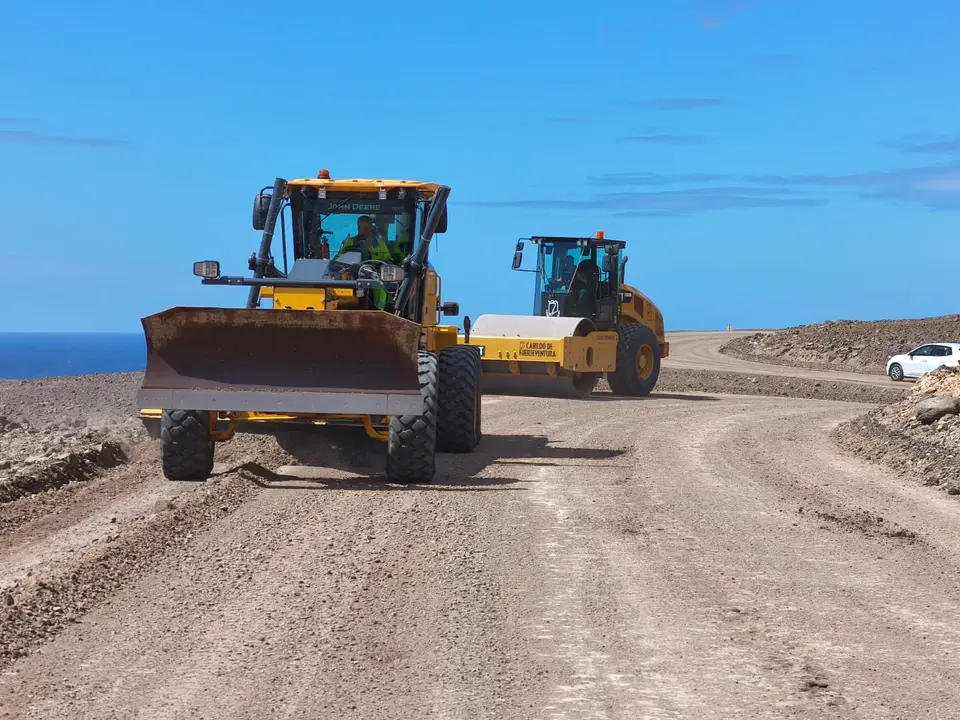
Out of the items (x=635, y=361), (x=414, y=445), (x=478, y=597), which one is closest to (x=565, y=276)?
(x=635, y=361)

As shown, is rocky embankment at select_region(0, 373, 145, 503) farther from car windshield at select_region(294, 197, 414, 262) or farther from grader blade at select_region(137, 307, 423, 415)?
car windshield at select_region(294, 197, 414, 262)

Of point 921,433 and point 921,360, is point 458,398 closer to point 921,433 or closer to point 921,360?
point 921,433

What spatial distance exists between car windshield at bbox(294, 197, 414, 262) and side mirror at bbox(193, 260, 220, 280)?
1.30 m

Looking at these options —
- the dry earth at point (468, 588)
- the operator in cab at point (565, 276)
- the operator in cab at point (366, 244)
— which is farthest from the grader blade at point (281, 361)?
the operator in cab at point (565, 276)

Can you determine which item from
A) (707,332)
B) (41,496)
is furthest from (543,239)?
(707,332)

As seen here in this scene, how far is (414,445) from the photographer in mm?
10750

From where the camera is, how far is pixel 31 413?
56.3ft

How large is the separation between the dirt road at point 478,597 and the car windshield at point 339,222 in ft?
7.70

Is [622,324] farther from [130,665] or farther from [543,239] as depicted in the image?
[130,665]

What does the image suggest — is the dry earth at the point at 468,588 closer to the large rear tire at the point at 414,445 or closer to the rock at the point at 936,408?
the large rear tire at the point at 414,445

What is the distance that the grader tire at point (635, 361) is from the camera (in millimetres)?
25891

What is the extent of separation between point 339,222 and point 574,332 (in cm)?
1096

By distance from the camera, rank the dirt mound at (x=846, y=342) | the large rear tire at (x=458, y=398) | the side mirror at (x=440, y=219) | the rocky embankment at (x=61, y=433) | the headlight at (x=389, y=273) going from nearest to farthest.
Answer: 1. the rocky embankment at (x=61, y=433)
2. the headlight at (x=389, y=273)
3. the large rear tire at (x=458, y=398)
4. the side mirror at (x=440, y=219)
5. the dirt mound at (x=846, y=342)

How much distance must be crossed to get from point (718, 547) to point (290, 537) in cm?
293
